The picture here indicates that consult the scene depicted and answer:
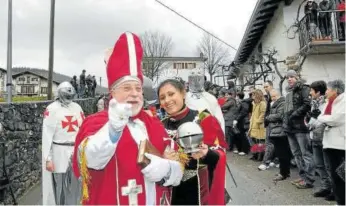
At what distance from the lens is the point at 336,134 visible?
520cm

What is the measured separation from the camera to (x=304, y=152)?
21.7 feet

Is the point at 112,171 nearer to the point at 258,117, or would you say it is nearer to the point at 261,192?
the point at 261,192

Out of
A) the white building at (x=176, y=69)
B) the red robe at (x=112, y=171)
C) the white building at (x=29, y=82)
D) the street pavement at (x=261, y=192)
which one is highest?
the white building at (x=29, y=82)

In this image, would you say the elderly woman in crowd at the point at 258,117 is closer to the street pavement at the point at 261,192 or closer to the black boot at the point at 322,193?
the street pavement at the point at 261,192

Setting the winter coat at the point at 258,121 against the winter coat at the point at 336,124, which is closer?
the winter coat at the point at 336,124

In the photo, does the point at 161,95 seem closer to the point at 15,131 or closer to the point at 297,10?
the point at 15,131

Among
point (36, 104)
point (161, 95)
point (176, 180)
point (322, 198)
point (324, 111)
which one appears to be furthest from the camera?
point (36, 104)

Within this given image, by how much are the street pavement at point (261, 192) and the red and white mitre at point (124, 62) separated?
4.09 meters

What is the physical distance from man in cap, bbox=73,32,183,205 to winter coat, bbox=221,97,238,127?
842 cm

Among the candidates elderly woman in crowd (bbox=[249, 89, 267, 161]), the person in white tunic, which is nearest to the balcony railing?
elderly woman in crowd (bbox=[249, 89, 267, 161])

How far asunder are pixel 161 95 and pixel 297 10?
12886mm

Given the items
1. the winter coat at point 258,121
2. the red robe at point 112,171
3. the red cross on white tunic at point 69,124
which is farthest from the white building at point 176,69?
the winter coat at point 258,121

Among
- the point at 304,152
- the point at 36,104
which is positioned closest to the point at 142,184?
the point at 304,152

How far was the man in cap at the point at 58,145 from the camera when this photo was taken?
550 cm
